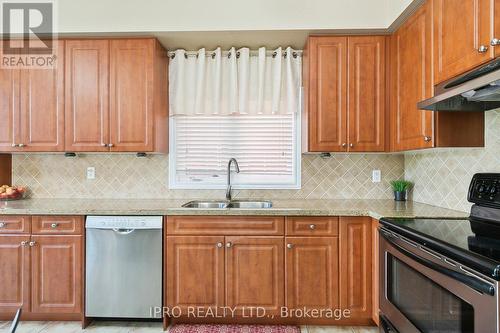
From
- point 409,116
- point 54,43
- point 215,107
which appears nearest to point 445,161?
point 409,116

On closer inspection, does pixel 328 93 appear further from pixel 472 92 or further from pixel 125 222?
pixel 125 222

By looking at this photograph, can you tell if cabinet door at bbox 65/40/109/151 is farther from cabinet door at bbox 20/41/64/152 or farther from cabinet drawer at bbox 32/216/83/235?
cabinet drawer at bbox 32/216/83/235

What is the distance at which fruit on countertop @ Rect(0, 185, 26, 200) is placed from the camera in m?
2.71

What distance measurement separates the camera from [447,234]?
4.58 ft

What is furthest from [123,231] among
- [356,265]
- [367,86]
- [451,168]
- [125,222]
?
[451,168]

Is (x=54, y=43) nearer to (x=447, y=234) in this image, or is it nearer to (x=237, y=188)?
(x=237, y=188)

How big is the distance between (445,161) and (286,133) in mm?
1288

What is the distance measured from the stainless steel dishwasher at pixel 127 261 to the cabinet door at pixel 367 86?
1.72 meters

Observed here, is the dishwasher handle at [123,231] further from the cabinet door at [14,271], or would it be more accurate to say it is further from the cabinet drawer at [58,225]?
the cabinet door at [14,271]

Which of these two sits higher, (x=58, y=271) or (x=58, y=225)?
(x=58, y=225)

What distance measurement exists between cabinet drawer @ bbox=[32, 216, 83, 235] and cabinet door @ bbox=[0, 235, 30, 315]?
0.12m

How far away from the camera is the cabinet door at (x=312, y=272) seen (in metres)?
2.24

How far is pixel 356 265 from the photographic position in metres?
2.23

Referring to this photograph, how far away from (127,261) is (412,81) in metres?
2.36
